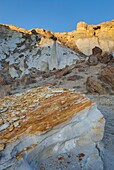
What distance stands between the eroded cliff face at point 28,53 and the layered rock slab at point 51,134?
1040 inches

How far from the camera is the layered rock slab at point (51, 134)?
343cm

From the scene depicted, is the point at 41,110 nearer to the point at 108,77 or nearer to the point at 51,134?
the point at 51,134

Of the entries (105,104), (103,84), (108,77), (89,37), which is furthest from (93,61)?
(89,37)

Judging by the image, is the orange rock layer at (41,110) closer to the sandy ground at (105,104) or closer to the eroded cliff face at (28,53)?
the sandy ground at (105,104)

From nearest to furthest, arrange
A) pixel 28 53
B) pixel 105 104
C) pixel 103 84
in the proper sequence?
pixel 105 104 → pixel 103 84 → pixel 28 53

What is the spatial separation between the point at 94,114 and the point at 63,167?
38.0 inches

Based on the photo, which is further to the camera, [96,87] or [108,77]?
[108,77]

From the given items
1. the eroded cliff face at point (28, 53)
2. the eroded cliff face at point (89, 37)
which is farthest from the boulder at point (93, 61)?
the eroded cliff face at point (89, 37)

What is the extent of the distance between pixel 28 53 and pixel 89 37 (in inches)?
480

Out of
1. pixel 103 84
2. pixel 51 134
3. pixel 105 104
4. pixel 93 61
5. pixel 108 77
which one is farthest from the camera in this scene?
pixel 93 61

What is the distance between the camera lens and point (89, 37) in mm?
43562

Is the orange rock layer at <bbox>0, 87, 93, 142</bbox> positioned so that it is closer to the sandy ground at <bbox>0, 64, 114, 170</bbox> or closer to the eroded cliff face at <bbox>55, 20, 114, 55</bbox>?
the sandy ground at <bbox>0, 64, 114, 170</bbox>

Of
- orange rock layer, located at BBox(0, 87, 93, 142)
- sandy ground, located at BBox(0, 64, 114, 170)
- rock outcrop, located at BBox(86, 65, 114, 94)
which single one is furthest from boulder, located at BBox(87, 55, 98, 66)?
orange rock layer, located at BBox(0, 87, 93, 142)

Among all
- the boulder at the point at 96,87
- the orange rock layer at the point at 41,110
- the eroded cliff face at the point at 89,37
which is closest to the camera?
the orange rock layer at the point at 41,110
